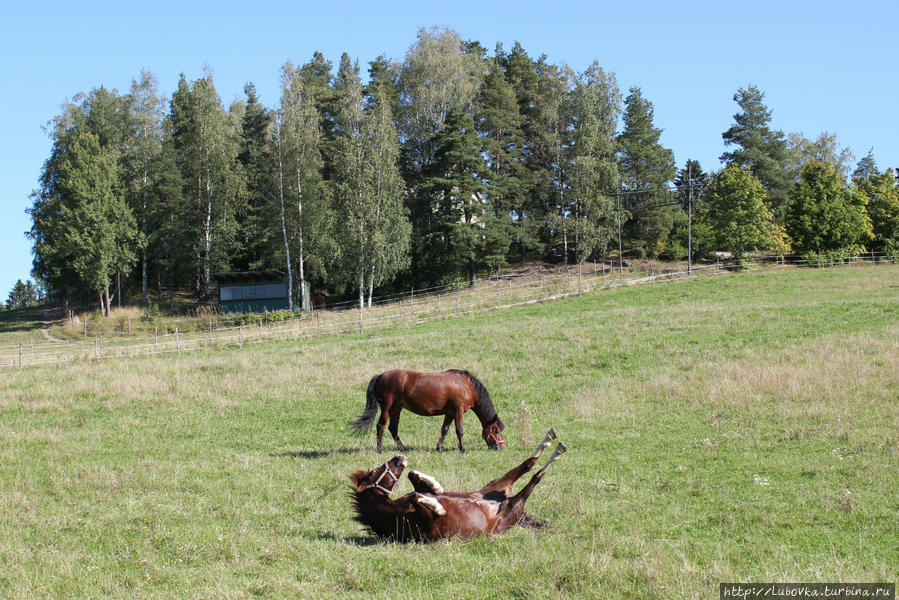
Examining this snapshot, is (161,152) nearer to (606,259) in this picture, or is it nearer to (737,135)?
(606,259)

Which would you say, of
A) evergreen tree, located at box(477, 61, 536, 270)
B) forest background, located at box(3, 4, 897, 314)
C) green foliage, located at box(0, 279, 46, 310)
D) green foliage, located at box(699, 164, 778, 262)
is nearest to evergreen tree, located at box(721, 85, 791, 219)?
forest background, located at box(3, 4, 897, 314)

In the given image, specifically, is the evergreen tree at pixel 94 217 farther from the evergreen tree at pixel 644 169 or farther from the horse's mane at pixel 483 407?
the horse's mane at pixel 483 407

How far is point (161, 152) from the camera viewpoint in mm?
56969

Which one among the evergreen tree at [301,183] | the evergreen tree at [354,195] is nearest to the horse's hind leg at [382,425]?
the evergreen tree at [354,195]

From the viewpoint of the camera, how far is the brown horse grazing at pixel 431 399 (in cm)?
1278

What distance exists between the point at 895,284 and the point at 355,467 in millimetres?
43047

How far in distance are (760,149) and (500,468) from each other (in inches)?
2572

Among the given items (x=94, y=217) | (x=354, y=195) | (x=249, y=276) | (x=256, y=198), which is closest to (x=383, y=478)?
(x=354, y=195)

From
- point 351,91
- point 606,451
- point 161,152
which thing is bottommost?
point 606,451

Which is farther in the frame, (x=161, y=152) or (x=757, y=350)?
(x=161, y=152)

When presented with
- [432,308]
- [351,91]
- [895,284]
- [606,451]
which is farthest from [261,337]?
[895,284]

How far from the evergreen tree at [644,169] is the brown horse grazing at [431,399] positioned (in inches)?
1986

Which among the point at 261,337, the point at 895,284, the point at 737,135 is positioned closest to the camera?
the point at 261,337

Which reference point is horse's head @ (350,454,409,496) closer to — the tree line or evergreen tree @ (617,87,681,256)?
the tree line
